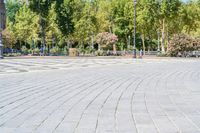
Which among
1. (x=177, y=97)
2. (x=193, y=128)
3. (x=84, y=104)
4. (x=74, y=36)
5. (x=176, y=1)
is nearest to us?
(x=193, y=128)

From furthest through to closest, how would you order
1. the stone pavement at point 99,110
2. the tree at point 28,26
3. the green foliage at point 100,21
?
the tree at point 28,26, the green foliage at point 100,21, the stone pavement at point 99,110

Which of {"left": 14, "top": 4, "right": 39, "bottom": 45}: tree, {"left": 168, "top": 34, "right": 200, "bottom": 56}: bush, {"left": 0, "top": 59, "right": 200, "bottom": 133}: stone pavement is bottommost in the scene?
{"left": 0, "top": 59, "right": 200, "bottom": 133}: stone pavement

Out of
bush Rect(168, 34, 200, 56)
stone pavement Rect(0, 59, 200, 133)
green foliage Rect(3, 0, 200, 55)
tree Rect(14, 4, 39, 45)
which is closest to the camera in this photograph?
stone pavement Rect(0, 59, 200, 133)

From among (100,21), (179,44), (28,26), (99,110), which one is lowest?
(99,110)

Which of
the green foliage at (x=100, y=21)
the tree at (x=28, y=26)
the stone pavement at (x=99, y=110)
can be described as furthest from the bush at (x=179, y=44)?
the stone pavement at (x=99, y=110)

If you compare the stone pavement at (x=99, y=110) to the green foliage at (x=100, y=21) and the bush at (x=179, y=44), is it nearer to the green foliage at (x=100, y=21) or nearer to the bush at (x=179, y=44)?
the bush at (x=179, y=44)

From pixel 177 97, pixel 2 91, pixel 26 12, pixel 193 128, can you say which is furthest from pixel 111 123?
pixel 26 12

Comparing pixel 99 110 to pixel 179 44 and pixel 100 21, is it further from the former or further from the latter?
pixel 100 21

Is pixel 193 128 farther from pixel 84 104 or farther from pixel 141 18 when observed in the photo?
pixel 141 18

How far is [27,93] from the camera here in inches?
482

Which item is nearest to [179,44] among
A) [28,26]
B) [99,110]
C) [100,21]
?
[100,21]

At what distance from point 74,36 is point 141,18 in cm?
1434

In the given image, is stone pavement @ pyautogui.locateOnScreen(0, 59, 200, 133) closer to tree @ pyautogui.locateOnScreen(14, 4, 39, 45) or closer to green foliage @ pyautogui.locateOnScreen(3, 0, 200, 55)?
green foliage @ pyautogui.locateOnScreen(3, 0, 200, 55)

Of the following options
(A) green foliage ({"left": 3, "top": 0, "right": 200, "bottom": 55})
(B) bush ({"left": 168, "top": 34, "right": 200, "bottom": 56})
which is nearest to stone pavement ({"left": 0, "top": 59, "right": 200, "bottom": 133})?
(B) bush ({"left": 168, "top": 34, "right": 200, "bottom": 56})
